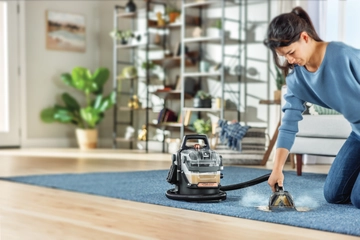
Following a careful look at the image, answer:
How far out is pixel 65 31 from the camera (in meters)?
8.02

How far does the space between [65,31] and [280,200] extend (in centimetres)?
625

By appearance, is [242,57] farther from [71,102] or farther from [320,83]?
[320,83]

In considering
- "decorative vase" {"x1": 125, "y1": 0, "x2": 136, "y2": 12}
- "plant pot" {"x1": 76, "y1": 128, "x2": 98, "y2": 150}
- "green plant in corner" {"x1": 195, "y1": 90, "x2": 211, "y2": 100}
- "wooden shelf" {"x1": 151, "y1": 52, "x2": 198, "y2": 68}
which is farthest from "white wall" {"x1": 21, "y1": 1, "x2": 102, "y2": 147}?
"green plant in corner" {"x1": 195, "y1": 90, "x2": 211, "y2": 100}

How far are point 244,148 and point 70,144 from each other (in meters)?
3.59

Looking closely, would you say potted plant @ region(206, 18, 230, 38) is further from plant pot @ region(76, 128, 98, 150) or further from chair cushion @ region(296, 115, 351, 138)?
chair cushion @ region(296, 115, 351, 138)

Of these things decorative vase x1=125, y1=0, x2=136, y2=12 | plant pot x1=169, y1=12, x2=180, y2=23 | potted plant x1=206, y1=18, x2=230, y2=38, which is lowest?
potted plant x1=206, y1=18, x2=230, y2=38

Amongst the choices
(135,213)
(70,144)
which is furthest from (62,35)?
(135,213)

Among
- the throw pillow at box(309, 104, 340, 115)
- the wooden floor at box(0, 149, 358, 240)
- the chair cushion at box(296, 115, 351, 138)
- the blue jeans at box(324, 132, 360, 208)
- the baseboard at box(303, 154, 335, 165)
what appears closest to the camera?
the wooden floor at box(0, 149, 358, 240)

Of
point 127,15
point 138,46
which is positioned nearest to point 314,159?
point 138,46

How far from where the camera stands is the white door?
7480 millimetres

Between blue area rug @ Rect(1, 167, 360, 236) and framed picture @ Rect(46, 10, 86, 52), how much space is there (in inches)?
167

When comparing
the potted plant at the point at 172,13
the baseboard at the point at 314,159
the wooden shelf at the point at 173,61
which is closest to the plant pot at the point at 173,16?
the potted plant at the point at 172,13

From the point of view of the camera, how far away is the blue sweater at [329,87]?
2092 mm

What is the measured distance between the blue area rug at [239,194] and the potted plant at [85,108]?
352cm
